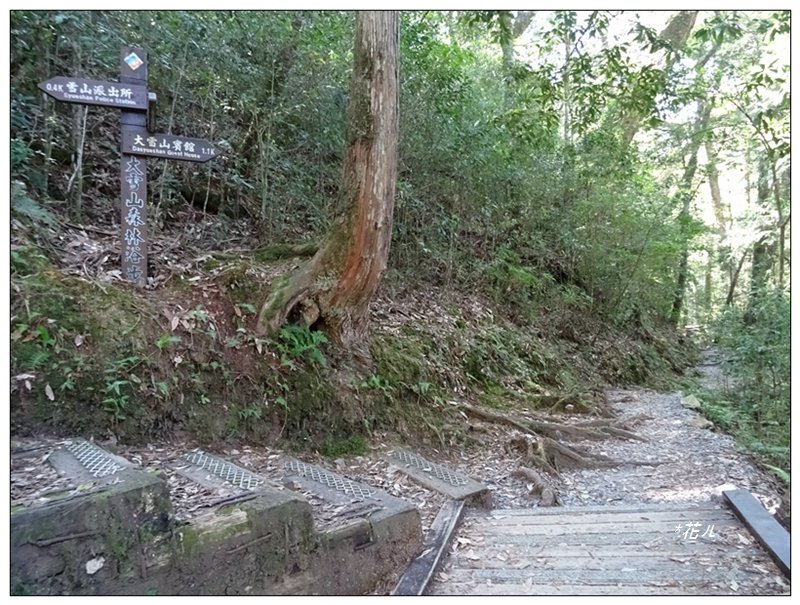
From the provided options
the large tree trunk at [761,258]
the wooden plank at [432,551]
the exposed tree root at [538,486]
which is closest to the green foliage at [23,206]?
the wooden plank at [432,551]

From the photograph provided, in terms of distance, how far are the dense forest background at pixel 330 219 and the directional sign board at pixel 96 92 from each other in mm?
785

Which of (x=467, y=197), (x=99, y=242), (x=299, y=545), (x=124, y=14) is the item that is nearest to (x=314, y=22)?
(x=124, y=14)

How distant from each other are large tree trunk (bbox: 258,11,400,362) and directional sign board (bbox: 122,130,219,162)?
1.34m

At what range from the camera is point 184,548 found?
2203 millimetres

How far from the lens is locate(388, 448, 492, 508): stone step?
395 centimetres

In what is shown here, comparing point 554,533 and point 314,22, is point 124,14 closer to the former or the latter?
point 314,22

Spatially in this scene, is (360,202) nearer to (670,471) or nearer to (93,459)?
(93,459)

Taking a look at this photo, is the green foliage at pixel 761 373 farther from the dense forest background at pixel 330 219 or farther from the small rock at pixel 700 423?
the small rock at pixel 700 423

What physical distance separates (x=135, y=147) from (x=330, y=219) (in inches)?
76.2

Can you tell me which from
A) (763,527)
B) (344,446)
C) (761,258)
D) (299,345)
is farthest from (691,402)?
(299,345)

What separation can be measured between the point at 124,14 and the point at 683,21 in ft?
48.0

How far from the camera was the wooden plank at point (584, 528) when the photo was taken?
3.28 meters

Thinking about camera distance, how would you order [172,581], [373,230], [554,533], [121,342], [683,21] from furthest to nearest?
[683,21] < [373,230] < [121,342] < [554,533] < [172,581]

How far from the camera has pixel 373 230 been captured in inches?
195
